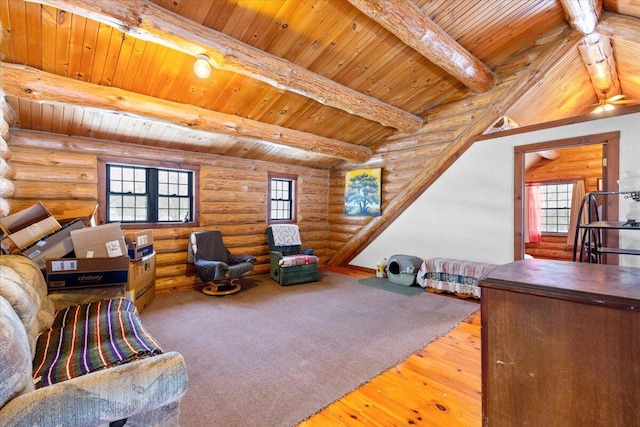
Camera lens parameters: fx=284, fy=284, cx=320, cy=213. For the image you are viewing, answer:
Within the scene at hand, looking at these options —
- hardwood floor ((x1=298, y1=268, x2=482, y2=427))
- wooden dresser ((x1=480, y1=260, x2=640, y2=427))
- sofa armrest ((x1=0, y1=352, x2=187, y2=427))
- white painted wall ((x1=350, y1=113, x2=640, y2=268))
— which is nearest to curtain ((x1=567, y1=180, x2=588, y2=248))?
white painted wall ((x1=350, y1=113, x2=640, y2=268))

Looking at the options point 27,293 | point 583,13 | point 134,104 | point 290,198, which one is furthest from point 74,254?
point 583,13

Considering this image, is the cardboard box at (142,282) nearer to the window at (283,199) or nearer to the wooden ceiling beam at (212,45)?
the wooden ceiling beam at (212,45)

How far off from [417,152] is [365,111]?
1535 millimetres

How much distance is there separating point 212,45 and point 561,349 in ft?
10.8

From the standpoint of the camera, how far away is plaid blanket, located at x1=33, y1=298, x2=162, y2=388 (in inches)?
59.9

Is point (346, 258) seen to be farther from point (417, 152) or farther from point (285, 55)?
point (285, 55)

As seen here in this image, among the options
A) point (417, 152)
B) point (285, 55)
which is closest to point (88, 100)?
point (285, 55)

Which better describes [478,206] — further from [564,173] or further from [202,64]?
[202,64]

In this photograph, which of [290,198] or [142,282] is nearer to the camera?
[142,282]

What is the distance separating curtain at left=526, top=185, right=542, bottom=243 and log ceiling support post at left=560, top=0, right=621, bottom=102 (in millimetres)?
2331

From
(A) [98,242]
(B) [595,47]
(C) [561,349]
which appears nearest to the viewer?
(C) [561,349]

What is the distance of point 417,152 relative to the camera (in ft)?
17.3

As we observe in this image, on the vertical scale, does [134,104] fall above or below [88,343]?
above

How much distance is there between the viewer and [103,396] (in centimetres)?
114
